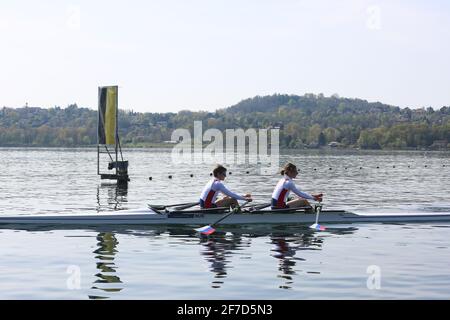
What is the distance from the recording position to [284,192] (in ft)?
86.5

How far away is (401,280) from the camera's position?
17.9 m

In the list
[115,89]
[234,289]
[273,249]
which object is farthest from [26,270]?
[115,89]

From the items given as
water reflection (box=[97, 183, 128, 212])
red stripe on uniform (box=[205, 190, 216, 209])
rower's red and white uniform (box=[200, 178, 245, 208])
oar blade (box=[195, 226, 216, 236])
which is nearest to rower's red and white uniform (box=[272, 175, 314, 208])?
rower's red and white uniform (box=[200, 178, 245, 208])

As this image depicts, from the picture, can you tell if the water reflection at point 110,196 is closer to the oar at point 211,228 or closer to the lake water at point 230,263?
the oar at point 211,228

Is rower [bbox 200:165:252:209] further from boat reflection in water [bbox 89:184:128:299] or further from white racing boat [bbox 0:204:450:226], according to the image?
boat reflection in water [bbox 89:184:128:299]

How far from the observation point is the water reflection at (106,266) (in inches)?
666

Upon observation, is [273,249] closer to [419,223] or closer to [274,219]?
[274,219]

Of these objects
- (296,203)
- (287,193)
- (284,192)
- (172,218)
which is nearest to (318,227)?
(296,203)

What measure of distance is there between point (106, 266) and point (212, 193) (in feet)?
23.7

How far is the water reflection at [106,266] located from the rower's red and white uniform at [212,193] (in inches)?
140

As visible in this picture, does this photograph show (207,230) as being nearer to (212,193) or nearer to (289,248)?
(212,193)

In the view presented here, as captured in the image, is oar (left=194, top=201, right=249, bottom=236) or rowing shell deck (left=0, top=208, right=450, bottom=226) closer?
oar (left=194, top=201, right=249, bottom=236)

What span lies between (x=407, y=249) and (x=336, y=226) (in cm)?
448

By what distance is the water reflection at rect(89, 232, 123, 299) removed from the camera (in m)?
16.9
